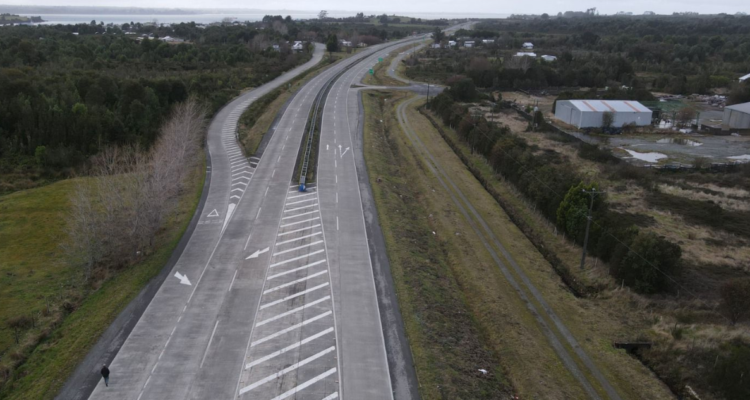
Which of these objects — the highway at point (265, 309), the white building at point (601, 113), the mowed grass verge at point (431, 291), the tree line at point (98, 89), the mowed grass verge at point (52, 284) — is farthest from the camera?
the white building at point (601, 113)

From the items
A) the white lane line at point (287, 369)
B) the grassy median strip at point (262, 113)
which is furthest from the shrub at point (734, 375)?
the grassy median strip at point (262, 113)

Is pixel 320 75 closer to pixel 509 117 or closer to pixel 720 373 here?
pixel 509 117

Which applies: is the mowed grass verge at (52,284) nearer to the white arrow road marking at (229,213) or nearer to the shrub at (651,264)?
the white arrow road marking at (229,213)

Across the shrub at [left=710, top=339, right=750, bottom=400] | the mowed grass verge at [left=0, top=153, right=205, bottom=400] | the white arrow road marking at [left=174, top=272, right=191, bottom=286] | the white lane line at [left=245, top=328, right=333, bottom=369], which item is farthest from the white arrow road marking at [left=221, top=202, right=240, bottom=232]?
the shrub at [left=710, top=339, right=750, bottom=400]

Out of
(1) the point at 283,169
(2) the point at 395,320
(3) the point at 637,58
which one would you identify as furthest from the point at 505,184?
(3) the point at 637,58

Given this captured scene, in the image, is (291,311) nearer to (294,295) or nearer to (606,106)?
(294,295)

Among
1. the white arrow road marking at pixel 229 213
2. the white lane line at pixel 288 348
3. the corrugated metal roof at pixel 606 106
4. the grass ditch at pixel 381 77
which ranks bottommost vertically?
the white lane line at pixel 288 348

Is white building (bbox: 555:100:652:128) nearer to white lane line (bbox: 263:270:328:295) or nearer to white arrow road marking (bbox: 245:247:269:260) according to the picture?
white lane line (bbox: 263:270:328:295)
